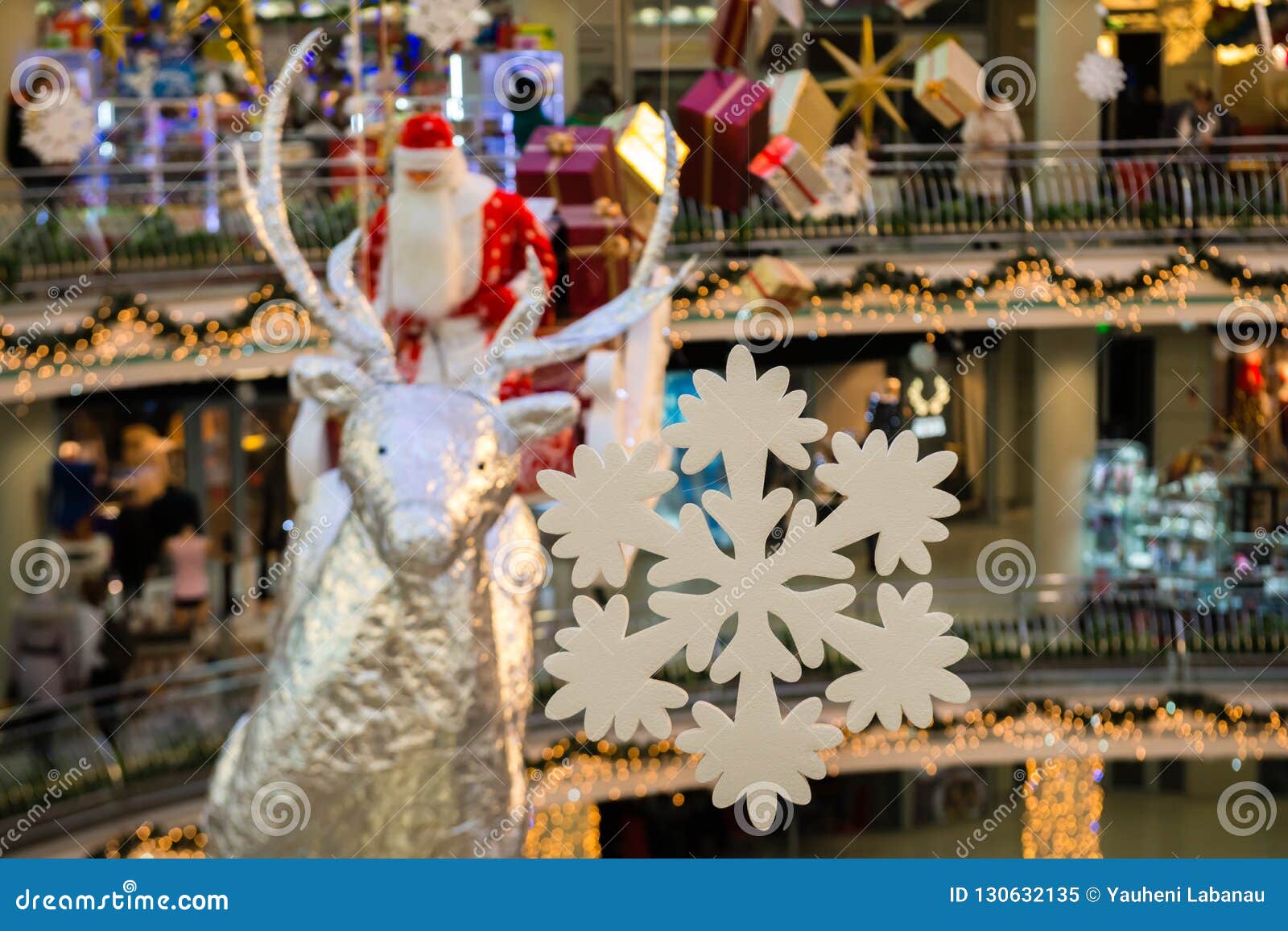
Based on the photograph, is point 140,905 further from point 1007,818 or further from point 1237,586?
point 1007,818

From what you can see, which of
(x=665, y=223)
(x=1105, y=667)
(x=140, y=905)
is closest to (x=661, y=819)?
(x=1105, y=667)

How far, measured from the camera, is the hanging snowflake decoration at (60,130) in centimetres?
1149

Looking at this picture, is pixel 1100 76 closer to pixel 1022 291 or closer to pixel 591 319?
pixel 1022 291

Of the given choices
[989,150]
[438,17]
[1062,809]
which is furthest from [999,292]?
[438,17]

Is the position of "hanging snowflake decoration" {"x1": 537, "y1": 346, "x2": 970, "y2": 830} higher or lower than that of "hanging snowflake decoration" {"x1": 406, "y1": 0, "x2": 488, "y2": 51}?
lower

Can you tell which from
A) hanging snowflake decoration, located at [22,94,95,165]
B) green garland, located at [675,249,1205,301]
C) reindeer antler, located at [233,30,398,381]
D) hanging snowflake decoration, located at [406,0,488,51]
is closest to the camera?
reindeer antler, located at [233,30,398,381]

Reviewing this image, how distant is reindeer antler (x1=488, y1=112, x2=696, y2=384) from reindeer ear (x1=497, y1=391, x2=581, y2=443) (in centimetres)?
22

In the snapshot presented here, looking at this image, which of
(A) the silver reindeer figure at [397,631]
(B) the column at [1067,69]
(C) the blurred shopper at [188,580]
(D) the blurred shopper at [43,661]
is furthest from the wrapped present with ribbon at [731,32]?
(B) the column at [1067,69]

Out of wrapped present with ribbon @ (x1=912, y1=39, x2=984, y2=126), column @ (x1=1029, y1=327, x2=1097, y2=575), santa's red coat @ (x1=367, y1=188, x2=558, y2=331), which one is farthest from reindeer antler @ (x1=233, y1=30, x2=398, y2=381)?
column @ (x1=1029, y1=327, x2=1097, y2=575)

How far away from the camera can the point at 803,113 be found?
749 centimetres

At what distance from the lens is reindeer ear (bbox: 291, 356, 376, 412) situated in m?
4.50

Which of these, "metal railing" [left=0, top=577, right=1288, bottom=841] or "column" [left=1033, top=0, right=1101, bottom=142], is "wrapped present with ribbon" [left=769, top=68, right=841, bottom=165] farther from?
"column" [left=1033, top=0, right=1101, bottom=142]

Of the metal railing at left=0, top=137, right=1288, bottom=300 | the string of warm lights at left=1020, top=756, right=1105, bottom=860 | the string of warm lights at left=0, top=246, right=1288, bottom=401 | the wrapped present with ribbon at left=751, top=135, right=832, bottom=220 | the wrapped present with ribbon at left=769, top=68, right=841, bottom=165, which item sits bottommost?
the string of warm lights at left=1020, top=756, right=1105, bottom=860

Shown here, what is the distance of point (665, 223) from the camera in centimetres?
513
